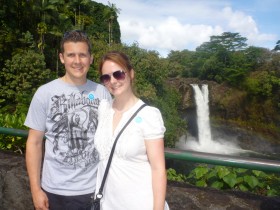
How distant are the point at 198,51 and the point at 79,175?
51.7m

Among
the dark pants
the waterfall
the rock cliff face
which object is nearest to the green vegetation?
the rock cliff face

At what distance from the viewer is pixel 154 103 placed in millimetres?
23375

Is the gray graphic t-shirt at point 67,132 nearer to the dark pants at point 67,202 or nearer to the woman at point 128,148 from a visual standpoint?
the dark pants at point 67,202

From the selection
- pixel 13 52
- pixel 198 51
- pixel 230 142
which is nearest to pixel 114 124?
pixel 13 52

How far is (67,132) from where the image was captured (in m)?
2.06

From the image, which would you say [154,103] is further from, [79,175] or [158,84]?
[79,175]

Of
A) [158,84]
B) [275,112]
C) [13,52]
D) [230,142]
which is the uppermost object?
[13,52]

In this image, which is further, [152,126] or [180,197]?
[180,197]

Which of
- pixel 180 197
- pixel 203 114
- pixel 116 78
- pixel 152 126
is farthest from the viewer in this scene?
pixel 203 114

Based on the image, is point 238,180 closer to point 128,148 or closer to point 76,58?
point 128,148

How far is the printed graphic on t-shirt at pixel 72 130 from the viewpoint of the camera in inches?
81.0

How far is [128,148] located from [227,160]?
0.70 m

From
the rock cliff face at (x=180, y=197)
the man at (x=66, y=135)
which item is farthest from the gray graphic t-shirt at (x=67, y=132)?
the rock cliff face at (x=180, y=197)

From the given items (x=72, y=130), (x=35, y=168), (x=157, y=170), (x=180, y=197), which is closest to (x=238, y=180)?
(x=180, y=197)
